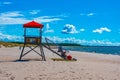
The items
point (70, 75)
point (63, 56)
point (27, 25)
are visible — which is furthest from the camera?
point (63, 56)

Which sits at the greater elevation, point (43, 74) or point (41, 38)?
point (41, 38)

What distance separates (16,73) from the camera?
1627 centimetres

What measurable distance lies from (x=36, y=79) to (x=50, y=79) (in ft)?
2.07

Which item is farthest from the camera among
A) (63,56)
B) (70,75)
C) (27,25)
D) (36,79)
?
(63,56)

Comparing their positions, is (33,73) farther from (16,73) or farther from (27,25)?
(27,25)

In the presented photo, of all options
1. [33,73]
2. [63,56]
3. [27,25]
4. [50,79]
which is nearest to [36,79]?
[50,79]

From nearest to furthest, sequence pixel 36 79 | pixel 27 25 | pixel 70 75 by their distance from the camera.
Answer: pixel 36 79, pixel 70 75, pixel 27 25

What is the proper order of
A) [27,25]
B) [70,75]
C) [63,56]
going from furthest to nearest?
[63,56], [27,25], [70,75]

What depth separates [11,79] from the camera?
14367 mm

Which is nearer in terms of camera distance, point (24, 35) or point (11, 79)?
point (11, 79)

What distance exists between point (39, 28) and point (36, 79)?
12.4 m

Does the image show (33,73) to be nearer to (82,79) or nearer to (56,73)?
(56,73)

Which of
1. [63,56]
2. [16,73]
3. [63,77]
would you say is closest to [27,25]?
[63,56]

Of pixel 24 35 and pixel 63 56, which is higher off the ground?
pixel 24 35
